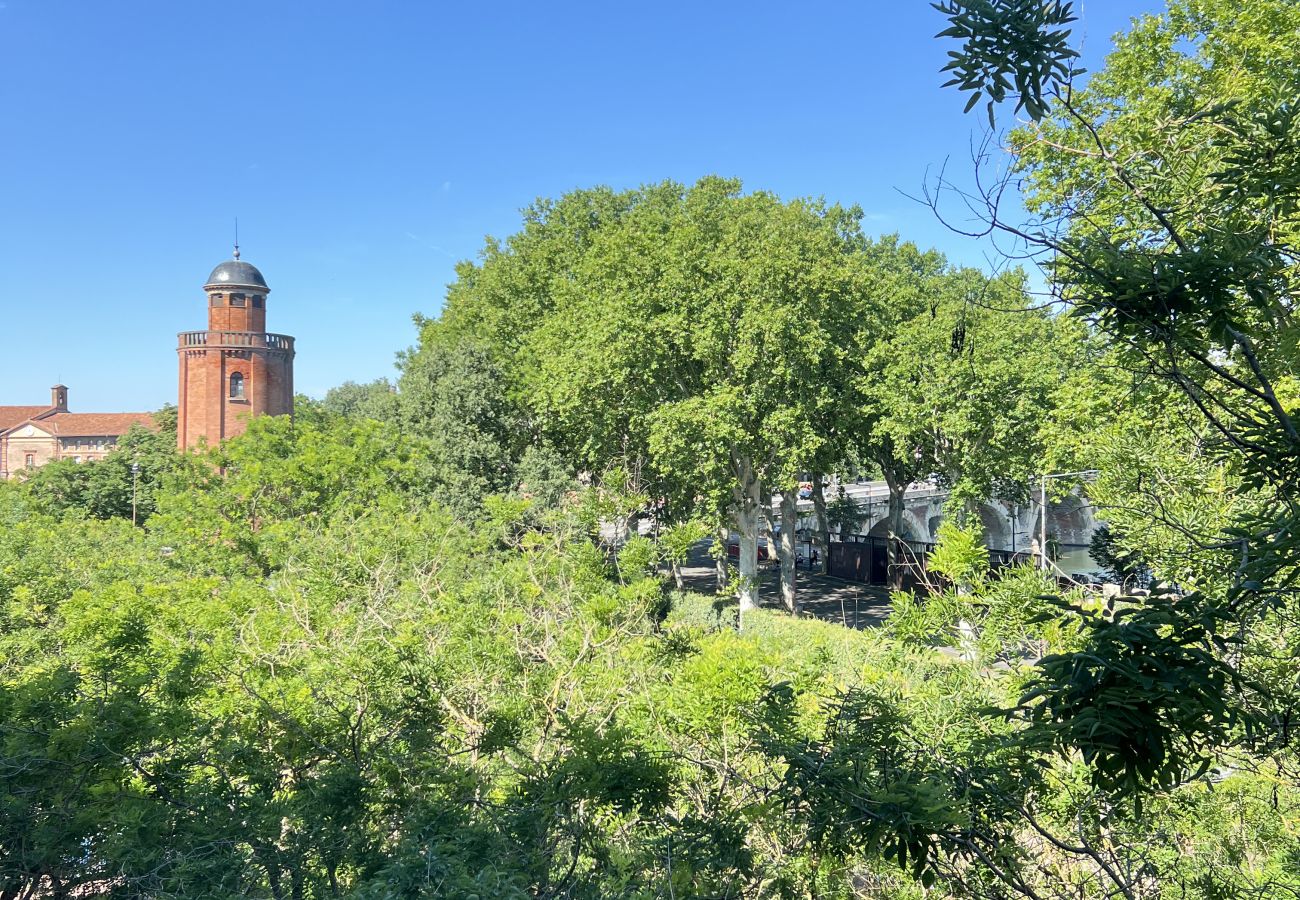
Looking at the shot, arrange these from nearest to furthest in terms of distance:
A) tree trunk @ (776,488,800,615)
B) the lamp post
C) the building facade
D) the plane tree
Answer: the lamp post → the plane tree → tree trunk @ (776,488,800,615) → the building facade

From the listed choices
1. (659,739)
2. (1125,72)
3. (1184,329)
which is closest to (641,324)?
(1125,72)

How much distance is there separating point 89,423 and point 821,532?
68.8 m

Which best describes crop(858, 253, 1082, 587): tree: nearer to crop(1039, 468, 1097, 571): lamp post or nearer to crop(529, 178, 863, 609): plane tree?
crop(529, 178, 863, 609): plane tree

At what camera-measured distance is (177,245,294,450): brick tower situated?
139 ft

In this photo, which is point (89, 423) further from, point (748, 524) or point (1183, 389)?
point (1183, 389)

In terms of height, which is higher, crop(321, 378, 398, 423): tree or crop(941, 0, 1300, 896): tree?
crop(321, 378, 398, 423): tree

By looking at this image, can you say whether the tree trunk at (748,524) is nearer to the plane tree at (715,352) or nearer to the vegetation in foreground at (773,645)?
the plane tree at (715,352)

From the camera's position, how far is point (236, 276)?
4341cm

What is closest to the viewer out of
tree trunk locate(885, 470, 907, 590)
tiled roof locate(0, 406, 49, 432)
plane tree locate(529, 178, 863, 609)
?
plane tree locate(529, 178, 863, 609)

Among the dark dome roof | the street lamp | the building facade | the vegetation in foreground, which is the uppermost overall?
the dark dome roof

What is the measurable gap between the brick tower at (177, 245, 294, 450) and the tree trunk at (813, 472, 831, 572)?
1137 inches

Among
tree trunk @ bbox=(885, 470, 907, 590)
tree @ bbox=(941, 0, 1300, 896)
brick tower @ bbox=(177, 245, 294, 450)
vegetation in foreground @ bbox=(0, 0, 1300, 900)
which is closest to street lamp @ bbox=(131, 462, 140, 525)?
brick tower @ bbox=(177, 245, 294, 450)

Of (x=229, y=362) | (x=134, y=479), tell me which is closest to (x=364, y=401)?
(x=229, y=362)

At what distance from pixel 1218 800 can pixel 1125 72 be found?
12661 millimetres
